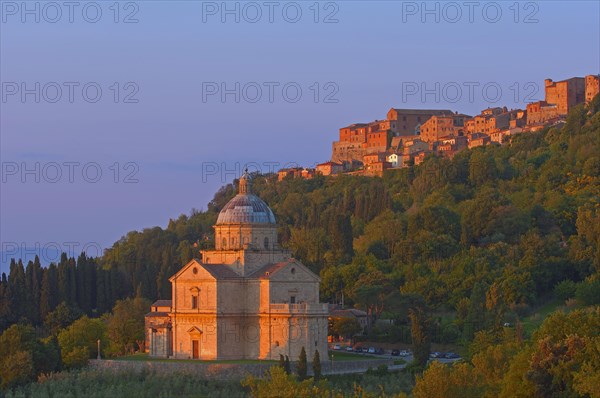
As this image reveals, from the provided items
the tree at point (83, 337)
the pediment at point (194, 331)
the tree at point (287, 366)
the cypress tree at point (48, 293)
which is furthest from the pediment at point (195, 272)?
the cypress tree at point (48, 293)

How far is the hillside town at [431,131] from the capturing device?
130750 mm

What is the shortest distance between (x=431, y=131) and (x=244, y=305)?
79322mm

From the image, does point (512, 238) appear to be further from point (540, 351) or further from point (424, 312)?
point (540, 351)

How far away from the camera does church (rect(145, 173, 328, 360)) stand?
204ft

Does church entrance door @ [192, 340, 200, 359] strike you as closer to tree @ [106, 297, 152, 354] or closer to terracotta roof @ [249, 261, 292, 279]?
terracotta roof @ [249, 261, 292, 279]

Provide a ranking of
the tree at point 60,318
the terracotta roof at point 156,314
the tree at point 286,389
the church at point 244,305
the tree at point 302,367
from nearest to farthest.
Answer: the tree at point 286,389, the tree at point 302,367, the church at point 244,305, the terracotta roof at point 156,314, the tree at point 60,318

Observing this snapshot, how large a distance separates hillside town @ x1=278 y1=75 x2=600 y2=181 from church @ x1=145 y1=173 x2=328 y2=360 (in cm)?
6117

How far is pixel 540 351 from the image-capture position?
143ft

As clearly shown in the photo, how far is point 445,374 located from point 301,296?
810 inches

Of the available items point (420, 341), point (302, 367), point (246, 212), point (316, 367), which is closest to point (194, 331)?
point (246, 212)

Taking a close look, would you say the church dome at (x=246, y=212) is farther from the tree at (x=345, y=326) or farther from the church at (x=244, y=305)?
the tree at (x=345, y=326)

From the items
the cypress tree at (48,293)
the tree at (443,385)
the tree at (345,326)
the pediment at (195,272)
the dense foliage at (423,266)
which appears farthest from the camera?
the cypress tree at (48,293)

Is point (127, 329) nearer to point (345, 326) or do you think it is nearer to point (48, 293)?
point (48, 293)

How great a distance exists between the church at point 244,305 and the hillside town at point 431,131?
201 ft
